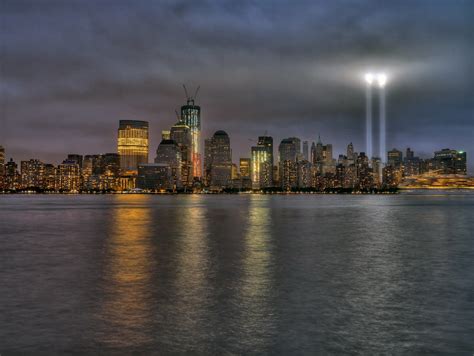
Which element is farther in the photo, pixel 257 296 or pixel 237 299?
pixel 257 296

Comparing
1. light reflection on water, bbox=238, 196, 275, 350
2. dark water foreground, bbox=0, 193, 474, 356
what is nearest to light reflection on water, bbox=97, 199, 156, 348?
dark water foreground, bbox=0, 193, 474, 356

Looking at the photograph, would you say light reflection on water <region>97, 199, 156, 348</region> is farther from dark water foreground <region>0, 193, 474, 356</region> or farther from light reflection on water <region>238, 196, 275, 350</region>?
light reflection on water <region>238, 196, 275, 350</region>

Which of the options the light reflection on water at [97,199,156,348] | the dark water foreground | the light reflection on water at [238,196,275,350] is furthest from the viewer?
the light reflection on water at [238,196,275,350]

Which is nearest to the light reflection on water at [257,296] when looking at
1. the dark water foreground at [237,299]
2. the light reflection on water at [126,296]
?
the dark water foreground at [237,299]

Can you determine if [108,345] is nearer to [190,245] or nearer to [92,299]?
[92,299]

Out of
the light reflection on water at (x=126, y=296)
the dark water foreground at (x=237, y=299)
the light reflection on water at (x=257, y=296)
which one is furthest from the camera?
the light reflection on water at (x=257, y=296)

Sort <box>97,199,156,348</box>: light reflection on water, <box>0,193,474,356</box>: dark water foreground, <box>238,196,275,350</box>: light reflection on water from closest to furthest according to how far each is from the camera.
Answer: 1. <box>0,193,474,356</box>: dark water foreground
2. <box>97,199,156,348</box>: light reflection on water
3. <box>238,196,275,350</box>: light reflection on water

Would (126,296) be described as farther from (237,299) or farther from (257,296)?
(257,296)

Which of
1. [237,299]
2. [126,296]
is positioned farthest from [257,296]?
[126,296]

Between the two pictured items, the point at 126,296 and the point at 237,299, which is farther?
the point at 126,296

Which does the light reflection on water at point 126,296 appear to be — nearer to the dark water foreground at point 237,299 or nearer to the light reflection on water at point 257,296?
the dark water foreground at point 237,299

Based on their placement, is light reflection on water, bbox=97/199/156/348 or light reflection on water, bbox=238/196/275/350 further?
light reflection on water, bbox=238/196/275/350
